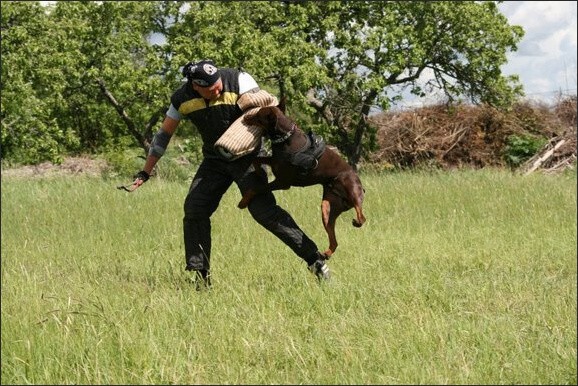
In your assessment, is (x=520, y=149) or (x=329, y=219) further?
(x=520, y=149)

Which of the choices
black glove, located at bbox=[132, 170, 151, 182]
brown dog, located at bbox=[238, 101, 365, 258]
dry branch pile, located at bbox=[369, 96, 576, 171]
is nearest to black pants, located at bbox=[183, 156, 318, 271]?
brown dog, located at bbox=[238, 101, 365, 258]

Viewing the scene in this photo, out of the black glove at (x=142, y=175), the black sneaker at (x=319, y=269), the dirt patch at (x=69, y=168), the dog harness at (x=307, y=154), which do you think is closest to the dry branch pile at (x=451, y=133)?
the dirt patch at (x=69, y=168)

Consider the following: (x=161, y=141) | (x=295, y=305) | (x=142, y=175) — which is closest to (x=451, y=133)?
(x=161, y=141)

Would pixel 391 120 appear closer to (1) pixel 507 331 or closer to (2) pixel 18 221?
(2) pixel 18 221

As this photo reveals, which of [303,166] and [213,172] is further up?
[303,166]

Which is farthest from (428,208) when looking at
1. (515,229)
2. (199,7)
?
(199,7)

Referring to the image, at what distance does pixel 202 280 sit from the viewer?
5.22 metres

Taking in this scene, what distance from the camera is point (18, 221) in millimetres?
9422

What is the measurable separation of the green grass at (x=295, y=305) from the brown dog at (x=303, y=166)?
59cm

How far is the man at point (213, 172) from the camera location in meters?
5.25

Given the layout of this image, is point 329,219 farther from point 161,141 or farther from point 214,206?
point 161,141

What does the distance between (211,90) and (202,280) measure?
1411 mm

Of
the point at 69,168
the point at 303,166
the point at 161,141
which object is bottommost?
the point at 69,168

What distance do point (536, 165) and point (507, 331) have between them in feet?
66.2
